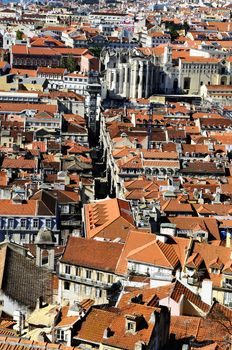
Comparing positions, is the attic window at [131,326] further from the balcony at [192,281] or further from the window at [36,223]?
the window at [36,223]

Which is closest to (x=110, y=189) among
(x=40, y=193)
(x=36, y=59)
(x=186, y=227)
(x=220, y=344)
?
(x=40, y=193)

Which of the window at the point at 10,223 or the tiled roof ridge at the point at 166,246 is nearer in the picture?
the tiled roof ridge at the point at 166,246

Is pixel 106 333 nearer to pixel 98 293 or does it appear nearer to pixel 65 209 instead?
pixel 98 293

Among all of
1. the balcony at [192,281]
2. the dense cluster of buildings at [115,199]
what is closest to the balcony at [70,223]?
the dense cluster of buildings at [115,199]

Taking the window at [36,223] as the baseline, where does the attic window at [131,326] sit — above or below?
above

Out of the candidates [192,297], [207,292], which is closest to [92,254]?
[207,292]

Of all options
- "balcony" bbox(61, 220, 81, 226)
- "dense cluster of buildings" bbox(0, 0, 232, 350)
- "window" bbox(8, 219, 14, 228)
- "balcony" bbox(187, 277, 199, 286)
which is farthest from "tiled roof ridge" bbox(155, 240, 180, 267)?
"balcony" bbox(61, 220, 81, 226)

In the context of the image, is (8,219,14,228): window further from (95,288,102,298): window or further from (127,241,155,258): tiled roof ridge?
(95,288,102,298): window

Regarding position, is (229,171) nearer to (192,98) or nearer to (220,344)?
(220,344)
